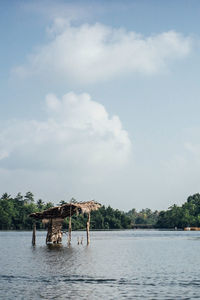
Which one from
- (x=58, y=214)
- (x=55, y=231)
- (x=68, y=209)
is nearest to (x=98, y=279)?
(x=68, y=209)

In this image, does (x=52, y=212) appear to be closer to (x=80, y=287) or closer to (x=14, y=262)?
(x=14, y=262)

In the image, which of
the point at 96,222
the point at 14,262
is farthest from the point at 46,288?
the point at 96,222

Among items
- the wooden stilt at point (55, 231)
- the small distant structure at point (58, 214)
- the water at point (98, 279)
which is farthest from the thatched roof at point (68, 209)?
the water at point (98, 279)

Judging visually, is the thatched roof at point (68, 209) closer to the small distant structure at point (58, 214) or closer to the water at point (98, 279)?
the small distant structure at point (58, 214)

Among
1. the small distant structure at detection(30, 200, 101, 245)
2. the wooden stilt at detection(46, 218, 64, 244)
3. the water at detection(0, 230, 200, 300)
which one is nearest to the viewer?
the water at detection(0, 230, 200, 300)

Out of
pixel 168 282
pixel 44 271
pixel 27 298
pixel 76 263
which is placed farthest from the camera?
pixel 76 263

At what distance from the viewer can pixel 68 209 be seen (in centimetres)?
5941

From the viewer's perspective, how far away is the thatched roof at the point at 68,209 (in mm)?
57625

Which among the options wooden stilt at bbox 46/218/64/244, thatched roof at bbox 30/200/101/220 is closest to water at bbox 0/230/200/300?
thatched roof at bbox 30/200/101/220

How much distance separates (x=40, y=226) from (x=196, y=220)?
220ft

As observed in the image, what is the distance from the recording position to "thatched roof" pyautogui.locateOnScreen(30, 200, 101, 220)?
57625mm

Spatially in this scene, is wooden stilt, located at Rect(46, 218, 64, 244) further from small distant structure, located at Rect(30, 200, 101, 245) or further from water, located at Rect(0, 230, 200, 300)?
water, located at Rect(0, 230, 200, 300)

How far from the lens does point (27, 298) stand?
22641 millimetres

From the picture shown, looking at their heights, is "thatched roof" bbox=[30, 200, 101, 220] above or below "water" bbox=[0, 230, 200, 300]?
above
